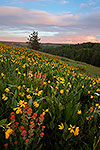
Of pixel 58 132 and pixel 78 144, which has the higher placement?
pixel 58 132

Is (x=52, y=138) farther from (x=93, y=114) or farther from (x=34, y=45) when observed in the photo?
(x=34, y=45)

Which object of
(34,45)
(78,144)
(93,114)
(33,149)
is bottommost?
(78,144)

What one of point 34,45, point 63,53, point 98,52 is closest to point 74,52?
point 63,53

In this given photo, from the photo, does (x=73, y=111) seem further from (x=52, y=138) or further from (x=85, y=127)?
(x=52, y=138)

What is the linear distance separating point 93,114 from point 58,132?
0.79 meters

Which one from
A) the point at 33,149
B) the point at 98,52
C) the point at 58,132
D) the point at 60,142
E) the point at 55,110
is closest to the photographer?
the point at 33,149

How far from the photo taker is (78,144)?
204cm

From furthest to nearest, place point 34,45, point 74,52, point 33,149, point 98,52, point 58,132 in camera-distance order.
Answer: point 74,52 → point 98,52 → point 34,45 → point 58,132 → point 33,149

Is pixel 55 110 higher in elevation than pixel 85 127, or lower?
higher

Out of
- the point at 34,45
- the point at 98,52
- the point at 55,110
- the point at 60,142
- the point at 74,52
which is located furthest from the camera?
the point at 74,52

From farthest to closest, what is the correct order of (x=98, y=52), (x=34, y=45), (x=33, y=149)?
(x=98, y=52), (x=34, y=45), (x=33, y=149)

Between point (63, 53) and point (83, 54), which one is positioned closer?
point (83, 54)

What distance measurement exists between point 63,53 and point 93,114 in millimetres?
78903

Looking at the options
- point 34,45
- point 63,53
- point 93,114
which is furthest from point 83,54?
point 93,114
